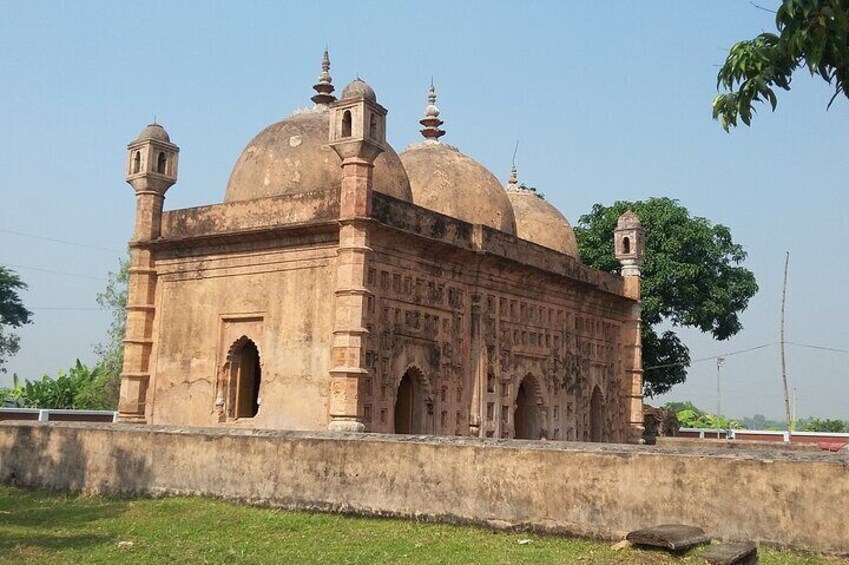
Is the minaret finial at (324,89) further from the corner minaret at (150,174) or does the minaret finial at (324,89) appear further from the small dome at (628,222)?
the small dome at (628,222)

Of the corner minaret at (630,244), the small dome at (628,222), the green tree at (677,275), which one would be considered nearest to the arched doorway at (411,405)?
the corner minaret at (630,244)

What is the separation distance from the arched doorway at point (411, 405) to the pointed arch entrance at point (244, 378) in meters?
2.19

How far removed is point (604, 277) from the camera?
19.6m

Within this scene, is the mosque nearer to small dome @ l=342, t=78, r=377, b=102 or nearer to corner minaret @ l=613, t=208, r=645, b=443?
small dome @ l=342, t=78, r=377, b=102

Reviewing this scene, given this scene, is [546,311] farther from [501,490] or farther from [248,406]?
[501,490]

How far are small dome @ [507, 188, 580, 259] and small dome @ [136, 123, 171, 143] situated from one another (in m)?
8.62

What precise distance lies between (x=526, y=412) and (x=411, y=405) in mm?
3747

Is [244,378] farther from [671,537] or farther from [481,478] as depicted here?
[671,537]

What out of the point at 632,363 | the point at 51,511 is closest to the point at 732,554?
the point at 51,511

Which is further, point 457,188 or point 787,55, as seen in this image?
point 457,188

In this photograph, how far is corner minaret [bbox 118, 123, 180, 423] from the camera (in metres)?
14.6

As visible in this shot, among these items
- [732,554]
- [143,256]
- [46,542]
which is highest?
[143,256]

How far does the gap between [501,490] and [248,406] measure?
23.2 feet

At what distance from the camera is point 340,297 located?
12.4 metres
